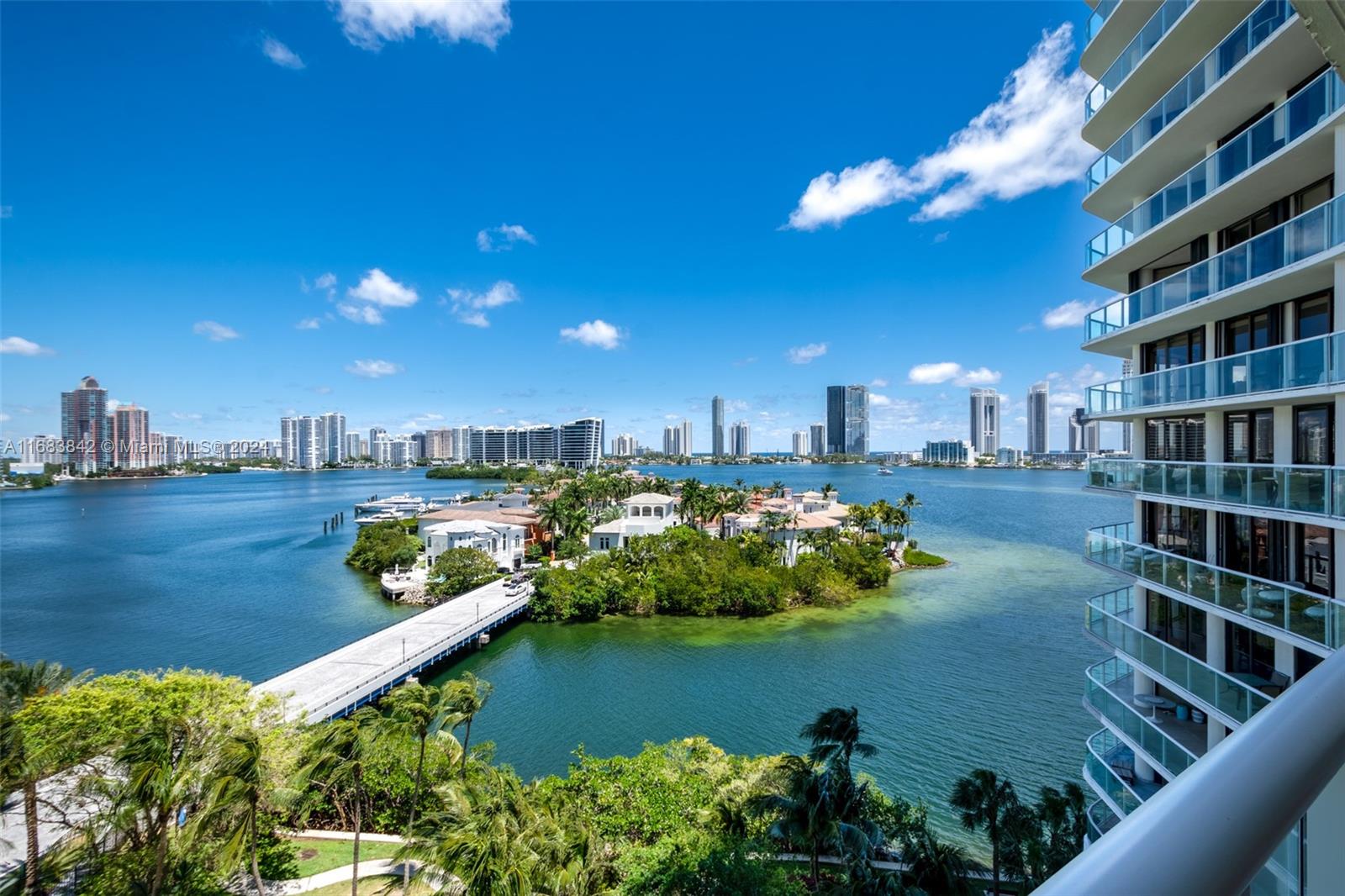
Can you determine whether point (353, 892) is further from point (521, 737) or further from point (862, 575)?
point (862, 575)

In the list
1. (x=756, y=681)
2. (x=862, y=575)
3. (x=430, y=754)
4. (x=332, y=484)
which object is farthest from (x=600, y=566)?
(x=332, y=484)

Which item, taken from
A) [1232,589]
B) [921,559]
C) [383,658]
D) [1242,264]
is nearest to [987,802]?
[1232,589]

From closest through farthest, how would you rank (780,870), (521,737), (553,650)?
(780,870) < (521,737) < (553,650)

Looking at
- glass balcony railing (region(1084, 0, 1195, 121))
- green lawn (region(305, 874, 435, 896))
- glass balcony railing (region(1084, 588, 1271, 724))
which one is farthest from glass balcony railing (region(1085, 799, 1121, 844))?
glass balcony railing (region(1084, 0, 1195, 121))

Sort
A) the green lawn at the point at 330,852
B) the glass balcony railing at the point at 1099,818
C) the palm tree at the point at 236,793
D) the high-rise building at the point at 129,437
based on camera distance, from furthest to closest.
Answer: the high-rise building at the point at 129,437, the green lawn at the point at 330,852, the glass balcony railing at the point at 1099,818, the palm tree at the point at 236,793

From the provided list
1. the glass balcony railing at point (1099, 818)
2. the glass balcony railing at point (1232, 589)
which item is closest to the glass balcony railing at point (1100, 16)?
the glass balcony railing at point (1232, 589)

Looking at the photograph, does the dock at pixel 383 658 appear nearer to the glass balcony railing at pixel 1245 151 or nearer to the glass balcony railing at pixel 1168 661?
the glass balcony railing at pixel 1168 661

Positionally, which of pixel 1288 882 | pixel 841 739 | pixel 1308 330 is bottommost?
pixel 841 739
